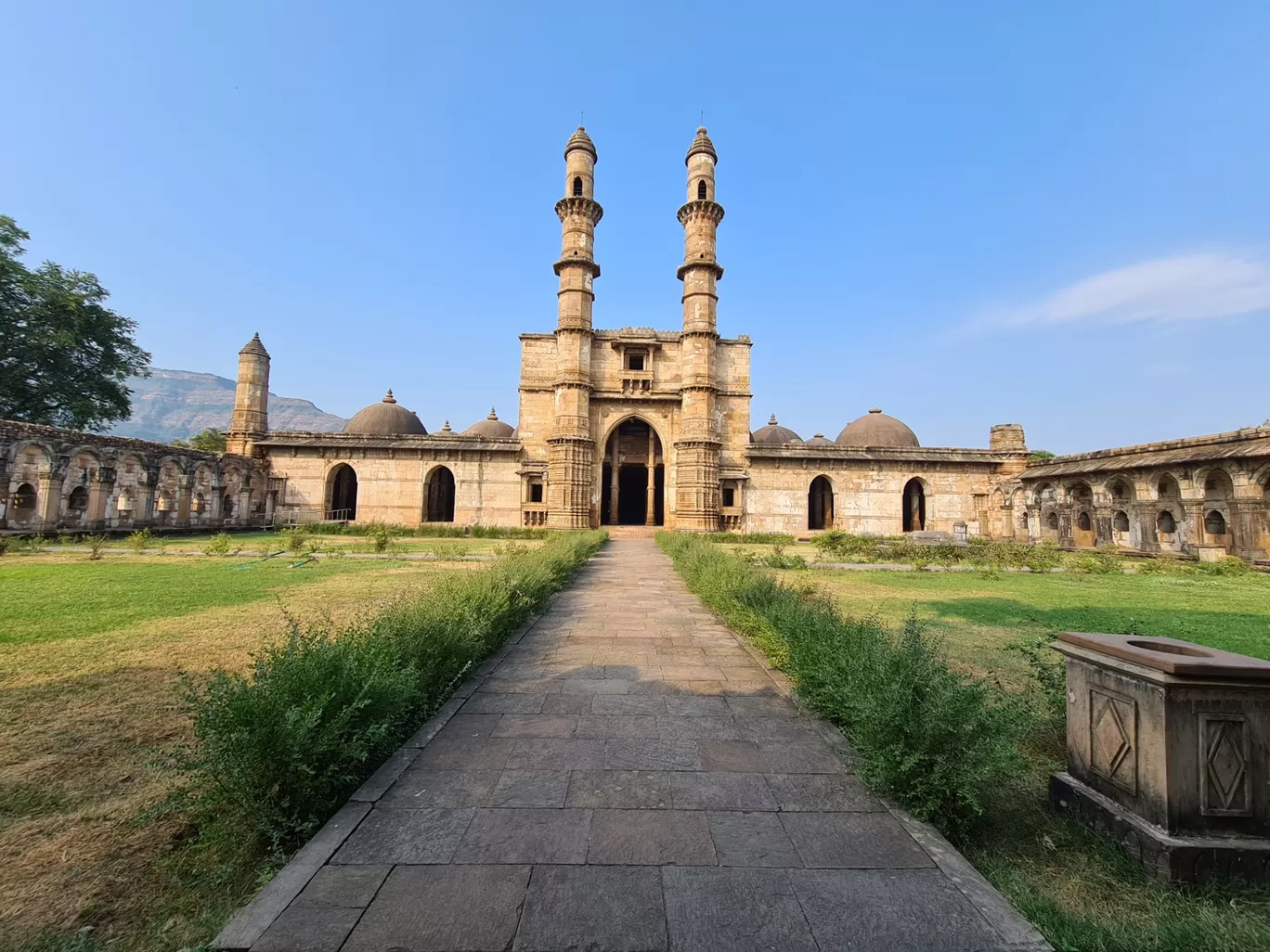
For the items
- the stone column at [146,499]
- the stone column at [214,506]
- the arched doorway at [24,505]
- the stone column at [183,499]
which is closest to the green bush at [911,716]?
the arched doorway at [24,505]

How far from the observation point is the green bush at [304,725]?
8.29ft

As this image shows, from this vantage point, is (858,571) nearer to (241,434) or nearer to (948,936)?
(948,936)

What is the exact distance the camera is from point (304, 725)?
256 cm

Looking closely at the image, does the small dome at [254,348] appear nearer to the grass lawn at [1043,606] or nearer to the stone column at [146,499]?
the stone column at [146,499]

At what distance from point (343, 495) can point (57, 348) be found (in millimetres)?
13268

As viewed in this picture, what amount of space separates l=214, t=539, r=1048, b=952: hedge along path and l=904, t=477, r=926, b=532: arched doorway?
28.9 metres

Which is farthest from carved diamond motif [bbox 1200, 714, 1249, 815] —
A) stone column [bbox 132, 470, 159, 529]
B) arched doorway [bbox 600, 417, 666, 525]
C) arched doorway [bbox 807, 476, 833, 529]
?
arched doorway [bbox 807, 476, 833, 529]

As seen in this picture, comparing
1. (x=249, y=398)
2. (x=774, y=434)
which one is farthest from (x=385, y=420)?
(x=774, y=434)

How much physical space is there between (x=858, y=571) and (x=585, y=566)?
7043 mm

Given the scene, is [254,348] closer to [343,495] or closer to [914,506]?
[343,495]

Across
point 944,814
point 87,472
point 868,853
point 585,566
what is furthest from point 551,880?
point 87,472

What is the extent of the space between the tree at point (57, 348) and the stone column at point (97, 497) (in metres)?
10.3

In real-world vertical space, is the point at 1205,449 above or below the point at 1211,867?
above

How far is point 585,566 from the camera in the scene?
13625mm
